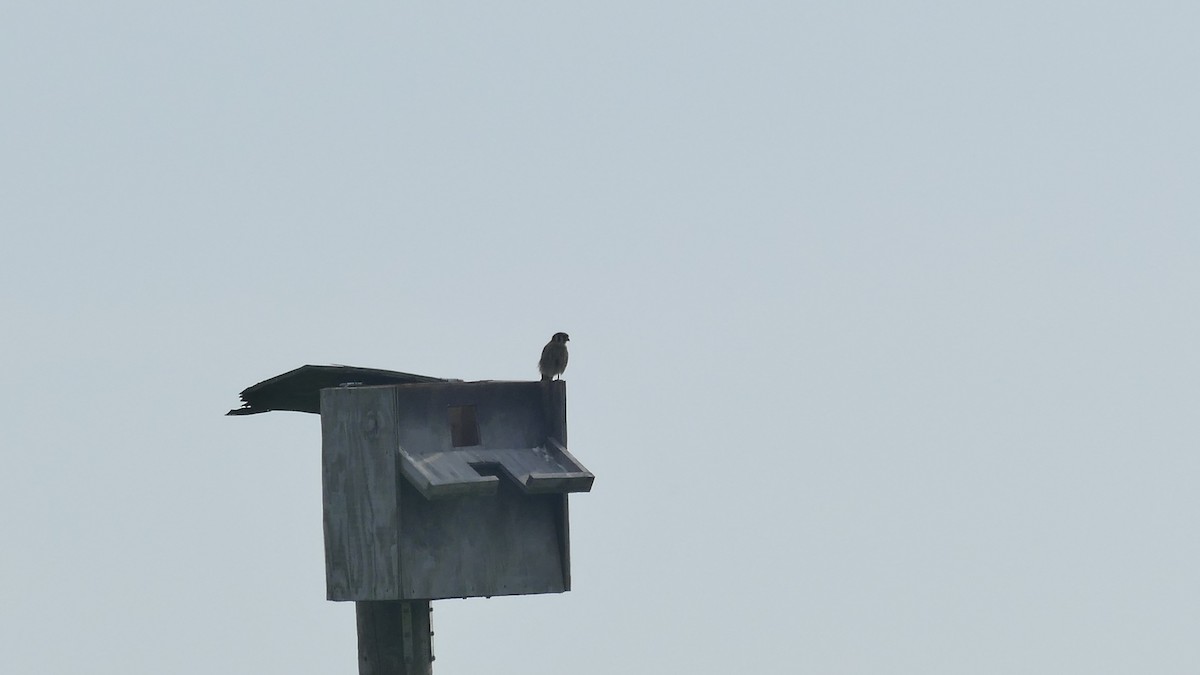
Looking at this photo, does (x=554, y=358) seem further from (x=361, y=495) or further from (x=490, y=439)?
(x=361, y=495)

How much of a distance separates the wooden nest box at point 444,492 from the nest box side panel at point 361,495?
0.01 meters

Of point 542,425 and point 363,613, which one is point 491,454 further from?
point 363,613

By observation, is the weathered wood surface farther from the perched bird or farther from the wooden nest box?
the perched bird

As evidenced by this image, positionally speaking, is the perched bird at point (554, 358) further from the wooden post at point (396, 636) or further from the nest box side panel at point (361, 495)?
the wooden post at point (396, 636)

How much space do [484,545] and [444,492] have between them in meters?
1.14

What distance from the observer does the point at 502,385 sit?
1064 inches

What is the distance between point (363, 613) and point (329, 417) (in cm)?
248

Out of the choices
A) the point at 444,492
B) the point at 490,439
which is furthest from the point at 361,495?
the point at 490,439

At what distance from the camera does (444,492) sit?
2573cm

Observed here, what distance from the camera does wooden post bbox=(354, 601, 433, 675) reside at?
27469mm

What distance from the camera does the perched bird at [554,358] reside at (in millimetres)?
27875

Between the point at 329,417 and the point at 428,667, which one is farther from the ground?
the point at 329,417

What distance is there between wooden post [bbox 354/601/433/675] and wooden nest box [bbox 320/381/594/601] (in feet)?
3.52

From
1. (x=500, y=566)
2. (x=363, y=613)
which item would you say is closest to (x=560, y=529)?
(x=500, y=566)
